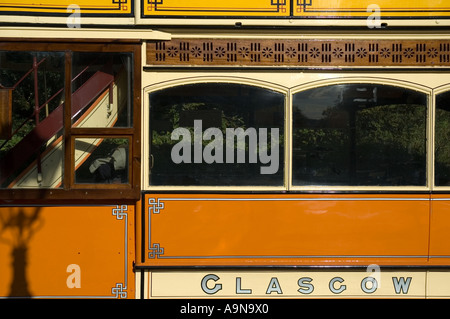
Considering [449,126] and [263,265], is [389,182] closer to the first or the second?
[449,126]

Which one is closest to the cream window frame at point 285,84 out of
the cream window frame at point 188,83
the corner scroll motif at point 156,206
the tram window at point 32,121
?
the cream window frame at point 188,83

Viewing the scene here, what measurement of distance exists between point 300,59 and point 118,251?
220 cm

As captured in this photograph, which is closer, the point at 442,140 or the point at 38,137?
the point at 38,137

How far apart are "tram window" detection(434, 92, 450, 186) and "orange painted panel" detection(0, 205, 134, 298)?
2.60 metres

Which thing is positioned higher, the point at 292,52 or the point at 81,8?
the point at 81,8

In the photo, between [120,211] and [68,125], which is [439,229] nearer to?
[120,211]

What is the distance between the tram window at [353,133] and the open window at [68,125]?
54.6 inches

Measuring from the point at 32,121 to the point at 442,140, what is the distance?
342cm

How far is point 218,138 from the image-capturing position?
4328 mm

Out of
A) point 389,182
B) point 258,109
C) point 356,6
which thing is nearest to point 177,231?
point 258,109

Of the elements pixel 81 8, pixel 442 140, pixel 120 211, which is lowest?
pixel 120 211

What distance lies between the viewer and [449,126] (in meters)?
4.39

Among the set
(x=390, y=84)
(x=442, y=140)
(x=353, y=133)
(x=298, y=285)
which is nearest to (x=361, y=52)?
(x=390, y=84)

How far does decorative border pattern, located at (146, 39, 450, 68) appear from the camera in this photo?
14.1ft
